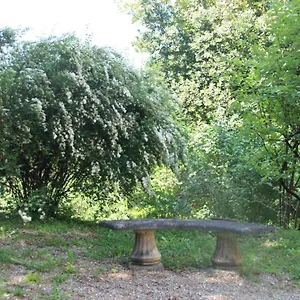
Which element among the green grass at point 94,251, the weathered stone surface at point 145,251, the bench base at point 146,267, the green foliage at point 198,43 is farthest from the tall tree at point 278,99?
the green foliage at point 198,43

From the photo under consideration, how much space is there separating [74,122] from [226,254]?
10.4ft

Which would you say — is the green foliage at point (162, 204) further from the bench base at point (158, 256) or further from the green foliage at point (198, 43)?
the green foliage at point (198, 43)

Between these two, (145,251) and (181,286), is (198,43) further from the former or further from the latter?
(181,286)

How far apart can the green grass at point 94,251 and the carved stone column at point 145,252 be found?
0.54 feet

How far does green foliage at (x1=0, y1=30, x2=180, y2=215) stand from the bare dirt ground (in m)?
2.39

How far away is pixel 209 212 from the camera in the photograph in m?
8.26

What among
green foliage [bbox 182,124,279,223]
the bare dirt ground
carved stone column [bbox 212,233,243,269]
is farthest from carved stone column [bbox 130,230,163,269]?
green foliage [bbox 182,124,279,223]

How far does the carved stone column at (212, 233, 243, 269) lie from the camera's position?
4754 millimetres

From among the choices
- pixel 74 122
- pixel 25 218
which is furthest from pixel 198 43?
pixel 25 218

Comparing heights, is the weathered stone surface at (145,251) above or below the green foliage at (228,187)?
below

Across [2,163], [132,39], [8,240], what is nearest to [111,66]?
[2,163]

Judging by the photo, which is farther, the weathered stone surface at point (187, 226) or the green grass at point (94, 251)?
the weathered stone surface at point (187, 226)

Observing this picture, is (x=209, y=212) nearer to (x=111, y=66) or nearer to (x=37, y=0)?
(x=111, y=66)

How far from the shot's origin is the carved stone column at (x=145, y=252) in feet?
15.7
